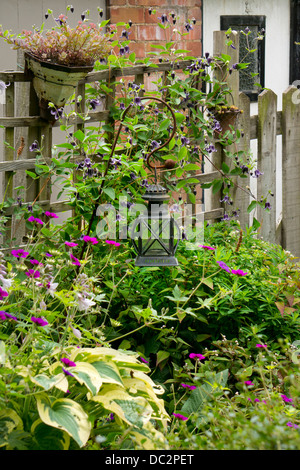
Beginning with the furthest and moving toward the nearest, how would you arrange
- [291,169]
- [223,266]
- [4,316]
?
[291,169] → [223,266] → [4,316]

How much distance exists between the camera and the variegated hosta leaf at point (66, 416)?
75.0 inches

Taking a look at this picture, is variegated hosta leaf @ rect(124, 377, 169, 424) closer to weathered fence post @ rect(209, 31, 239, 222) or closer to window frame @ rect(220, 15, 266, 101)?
weathered fence post @ rect(209, 31, 239, 222)

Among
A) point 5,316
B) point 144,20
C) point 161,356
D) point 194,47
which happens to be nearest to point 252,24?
point 194,47

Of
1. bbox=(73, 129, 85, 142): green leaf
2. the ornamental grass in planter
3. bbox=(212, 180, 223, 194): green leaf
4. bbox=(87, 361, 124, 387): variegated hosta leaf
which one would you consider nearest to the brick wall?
bbox=(212, 180, 223, 194): green leaf

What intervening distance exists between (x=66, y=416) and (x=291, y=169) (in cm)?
316

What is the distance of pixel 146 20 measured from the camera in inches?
198

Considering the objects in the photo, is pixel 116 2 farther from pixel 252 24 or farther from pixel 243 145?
pixel 252 24

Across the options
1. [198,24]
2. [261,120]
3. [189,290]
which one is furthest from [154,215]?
[198,24]

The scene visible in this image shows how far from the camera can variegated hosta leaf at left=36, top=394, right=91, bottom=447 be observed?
191 centimetres

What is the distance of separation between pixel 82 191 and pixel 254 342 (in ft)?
3.32

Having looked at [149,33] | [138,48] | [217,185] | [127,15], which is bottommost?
[217,185]

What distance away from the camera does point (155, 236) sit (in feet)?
9.19

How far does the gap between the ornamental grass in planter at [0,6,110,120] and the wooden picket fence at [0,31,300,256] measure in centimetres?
13

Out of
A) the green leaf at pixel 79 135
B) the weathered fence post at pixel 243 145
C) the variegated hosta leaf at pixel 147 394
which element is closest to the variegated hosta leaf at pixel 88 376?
the variegated hosta leaf at pixel 147 394
